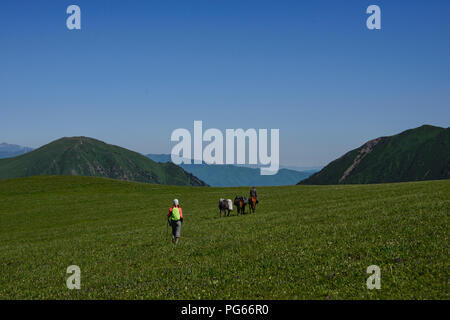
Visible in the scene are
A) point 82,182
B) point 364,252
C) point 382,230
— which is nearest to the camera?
point 364,252

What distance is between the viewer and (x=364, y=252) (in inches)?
629

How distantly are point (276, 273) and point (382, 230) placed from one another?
25.3ft
